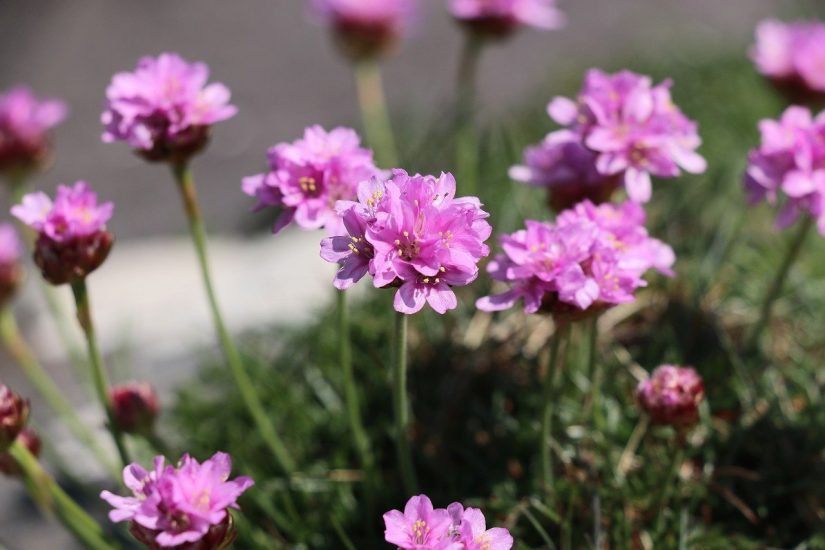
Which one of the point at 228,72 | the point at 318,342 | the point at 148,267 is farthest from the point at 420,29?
the point at 318,342

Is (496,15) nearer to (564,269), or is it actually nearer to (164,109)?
(164,109)

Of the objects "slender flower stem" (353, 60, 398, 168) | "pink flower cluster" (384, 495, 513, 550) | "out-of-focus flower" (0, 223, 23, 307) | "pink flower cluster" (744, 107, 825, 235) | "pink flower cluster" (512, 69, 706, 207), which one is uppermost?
"pink flower cluster" (512, 69, 706, 207)

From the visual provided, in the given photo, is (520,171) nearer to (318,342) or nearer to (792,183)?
(792,183)

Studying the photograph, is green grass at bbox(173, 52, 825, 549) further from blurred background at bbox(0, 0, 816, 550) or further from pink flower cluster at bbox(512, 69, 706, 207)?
blurred background at bbox(0, 0, 816, 550)

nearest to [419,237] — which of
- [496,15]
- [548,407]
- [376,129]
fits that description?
[548,407]

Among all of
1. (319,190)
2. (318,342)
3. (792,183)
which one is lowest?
(318,342)

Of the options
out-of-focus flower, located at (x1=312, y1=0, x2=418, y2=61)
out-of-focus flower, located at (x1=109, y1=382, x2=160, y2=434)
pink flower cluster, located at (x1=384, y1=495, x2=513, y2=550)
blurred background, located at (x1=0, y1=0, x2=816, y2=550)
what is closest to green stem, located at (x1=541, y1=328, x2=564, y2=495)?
pink flower cluster, located at (x1=384, y1=495, x2=513, y2=550)
